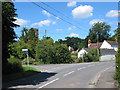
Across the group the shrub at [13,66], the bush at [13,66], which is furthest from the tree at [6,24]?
the shrub at [13,66]

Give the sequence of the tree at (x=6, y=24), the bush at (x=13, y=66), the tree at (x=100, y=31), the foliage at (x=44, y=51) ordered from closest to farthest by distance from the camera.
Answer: the tree at (x=6, y=24), the bush at (x=13, y=66), the foliage at (x=44, y=51), the tree at (x=100, y=31)

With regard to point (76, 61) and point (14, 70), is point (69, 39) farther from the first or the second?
point (14, 70)

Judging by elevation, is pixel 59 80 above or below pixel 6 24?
below

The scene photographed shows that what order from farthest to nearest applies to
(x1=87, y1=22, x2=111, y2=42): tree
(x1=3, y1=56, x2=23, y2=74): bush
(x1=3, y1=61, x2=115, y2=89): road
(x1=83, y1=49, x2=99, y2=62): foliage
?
(x1=87, y1=22, x2=111, y2=42): tree, (x1=83, y1=49, x2=99, y2=62): foliage, (x1=3, y1=56, x2=23, y2=74): bush, (x1=3, y1=61, x2=115, y2=89): road

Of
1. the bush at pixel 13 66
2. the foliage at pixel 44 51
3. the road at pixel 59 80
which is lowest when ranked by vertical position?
the road at pixel 59 80

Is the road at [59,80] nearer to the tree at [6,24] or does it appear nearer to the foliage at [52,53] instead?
the tree at [6,24]

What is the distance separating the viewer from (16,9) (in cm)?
1465

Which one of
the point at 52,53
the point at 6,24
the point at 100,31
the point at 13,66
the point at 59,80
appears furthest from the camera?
the point at 100,31

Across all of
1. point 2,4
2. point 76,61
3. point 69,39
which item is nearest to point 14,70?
point 2,4

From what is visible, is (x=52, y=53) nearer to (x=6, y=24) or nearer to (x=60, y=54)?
(x=60, y=54)

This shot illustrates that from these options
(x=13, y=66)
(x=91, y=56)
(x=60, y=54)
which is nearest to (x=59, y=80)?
(x=13, y=66)

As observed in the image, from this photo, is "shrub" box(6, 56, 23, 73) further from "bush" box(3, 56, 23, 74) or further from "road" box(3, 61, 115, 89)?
"road" box(3, 61, 115, 89)

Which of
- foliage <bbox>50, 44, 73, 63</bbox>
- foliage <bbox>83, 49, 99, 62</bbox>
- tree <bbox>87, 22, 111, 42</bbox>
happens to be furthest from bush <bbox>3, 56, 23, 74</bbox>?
tree <bbox>87, 22, 111, 42</bbox>

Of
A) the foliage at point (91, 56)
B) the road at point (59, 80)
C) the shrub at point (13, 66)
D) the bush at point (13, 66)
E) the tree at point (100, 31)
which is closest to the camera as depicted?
the road at point (59, 80)
